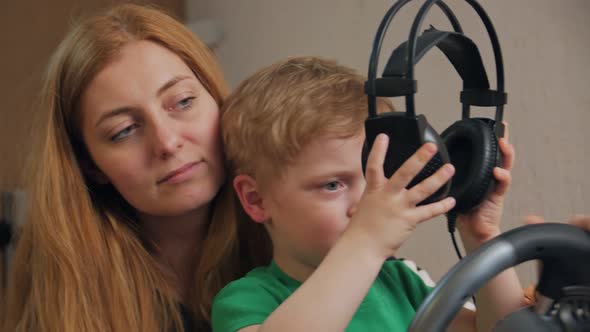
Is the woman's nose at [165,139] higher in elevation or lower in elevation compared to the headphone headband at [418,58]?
lower

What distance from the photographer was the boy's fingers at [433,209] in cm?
56

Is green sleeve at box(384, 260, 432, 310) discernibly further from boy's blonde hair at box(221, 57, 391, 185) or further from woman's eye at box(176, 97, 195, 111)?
woman's eye at box(176, 97, 195, 111)

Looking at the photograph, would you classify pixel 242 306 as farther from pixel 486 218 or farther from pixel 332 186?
pixel 486 218

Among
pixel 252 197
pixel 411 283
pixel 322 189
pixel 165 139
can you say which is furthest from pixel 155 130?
pixel 411 283

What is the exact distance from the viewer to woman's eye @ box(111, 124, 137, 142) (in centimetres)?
93

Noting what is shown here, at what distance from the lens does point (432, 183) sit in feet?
1.77

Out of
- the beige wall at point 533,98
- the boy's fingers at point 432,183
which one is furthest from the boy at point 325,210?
the beige wall at point 533,98

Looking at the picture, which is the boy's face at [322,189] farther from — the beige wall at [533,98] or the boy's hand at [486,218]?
the beige wall at [533,98]

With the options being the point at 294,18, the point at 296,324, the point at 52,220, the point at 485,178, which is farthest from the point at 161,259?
the point at 294,18

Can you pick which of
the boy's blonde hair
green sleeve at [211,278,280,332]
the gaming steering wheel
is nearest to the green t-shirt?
green sleeve at [211,278,280,332]

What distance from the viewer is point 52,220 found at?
0.98m

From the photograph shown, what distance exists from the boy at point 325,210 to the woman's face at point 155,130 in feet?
0.16

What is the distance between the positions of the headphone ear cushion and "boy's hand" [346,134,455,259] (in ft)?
0.09

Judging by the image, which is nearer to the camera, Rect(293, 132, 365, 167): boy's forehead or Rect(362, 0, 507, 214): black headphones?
Rect(362, 0, 507, 214): black headphones
